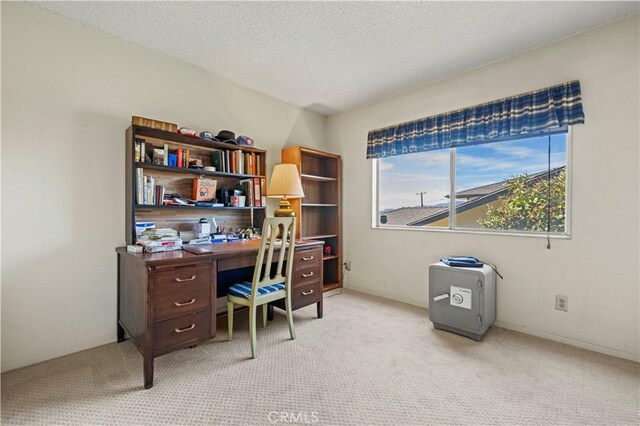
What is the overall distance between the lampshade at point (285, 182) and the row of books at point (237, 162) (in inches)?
11.0

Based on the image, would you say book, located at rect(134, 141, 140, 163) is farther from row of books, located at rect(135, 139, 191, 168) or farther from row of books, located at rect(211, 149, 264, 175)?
row of books, located at rect(211, 149, 264, 175)

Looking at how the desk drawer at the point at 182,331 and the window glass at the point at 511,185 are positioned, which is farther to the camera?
the window glass at the point at 511,185

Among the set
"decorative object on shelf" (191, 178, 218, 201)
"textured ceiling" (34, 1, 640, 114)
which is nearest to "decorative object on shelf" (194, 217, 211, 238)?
"decorative object on shelf" (191, 178, 218, 201)

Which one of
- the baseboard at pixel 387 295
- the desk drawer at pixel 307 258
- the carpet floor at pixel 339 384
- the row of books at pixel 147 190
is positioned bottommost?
the carpet floor at pixel 339 384

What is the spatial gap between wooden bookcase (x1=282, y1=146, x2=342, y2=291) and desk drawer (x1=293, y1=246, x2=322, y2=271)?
0.87m

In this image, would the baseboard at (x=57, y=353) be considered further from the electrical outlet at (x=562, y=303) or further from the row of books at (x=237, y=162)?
the electrical outlet at (x=562, y=303)

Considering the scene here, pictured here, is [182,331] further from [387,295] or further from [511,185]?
[511,185]

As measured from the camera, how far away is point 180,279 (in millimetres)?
1775

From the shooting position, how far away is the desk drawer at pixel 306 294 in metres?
2.46

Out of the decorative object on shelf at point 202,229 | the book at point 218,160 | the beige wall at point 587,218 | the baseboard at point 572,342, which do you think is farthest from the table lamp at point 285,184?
the baseboard at point 572,342

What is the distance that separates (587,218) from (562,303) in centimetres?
69

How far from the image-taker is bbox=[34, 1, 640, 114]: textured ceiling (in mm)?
1879

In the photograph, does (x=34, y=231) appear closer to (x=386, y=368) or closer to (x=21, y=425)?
(x=21, y=425)

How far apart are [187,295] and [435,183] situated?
2.63m
